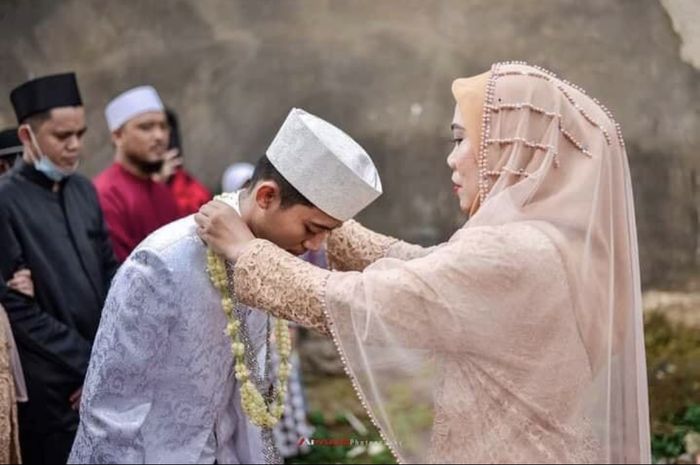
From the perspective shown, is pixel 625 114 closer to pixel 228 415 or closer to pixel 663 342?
pixel 663 342

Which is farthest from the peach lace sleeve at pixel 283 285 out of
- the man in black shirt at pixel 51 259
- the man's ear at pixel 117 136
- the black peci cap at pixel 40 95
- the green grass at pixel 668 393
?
the man's ear at pixel 117 136

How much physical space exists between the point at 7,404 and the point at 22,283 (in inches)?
26.6

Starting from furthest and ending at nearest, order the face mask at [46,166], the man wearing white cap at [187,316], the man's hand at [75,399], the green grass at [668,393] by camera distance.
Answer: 1. the green grass at [668,393]
2. the face mask at [46,166]
3. the man's hand at [75,399]
4. the man wearing white cap at [187,316]

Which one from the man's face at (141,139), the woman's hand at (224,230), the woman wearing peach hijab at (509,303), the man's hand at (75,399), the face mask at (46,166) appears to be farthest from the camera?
the man's face at (141,139)

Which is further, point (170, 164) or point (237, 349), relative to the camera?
point (170, 164)

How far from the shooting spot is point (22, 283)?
4.54 metres

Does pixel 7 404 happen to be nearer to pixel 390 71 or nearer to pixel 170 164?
pixel 170 164


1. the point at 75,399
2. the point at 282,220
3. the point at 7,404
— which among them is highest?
the point at 282,220

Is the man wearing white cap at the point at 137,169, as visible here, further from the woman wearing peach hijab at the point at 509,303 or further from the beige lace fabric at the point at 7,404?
the woman wearing peach hijab at the point at 509,303

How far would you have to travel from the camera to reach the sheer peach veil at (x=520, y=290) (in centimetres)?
298

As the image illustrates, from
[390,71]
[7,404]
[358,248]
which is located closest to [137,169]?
[390,71]

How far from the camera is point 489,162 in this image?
3127mm

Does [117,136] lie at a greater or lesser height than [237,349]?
greater

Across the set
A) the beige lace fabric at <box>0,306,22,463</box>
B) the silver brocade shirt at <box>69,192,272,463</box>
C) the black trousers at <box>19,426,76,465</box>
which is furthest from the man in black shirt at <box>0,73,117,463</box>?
the silver brocade shirt at <box>69,192,272,463</box>
